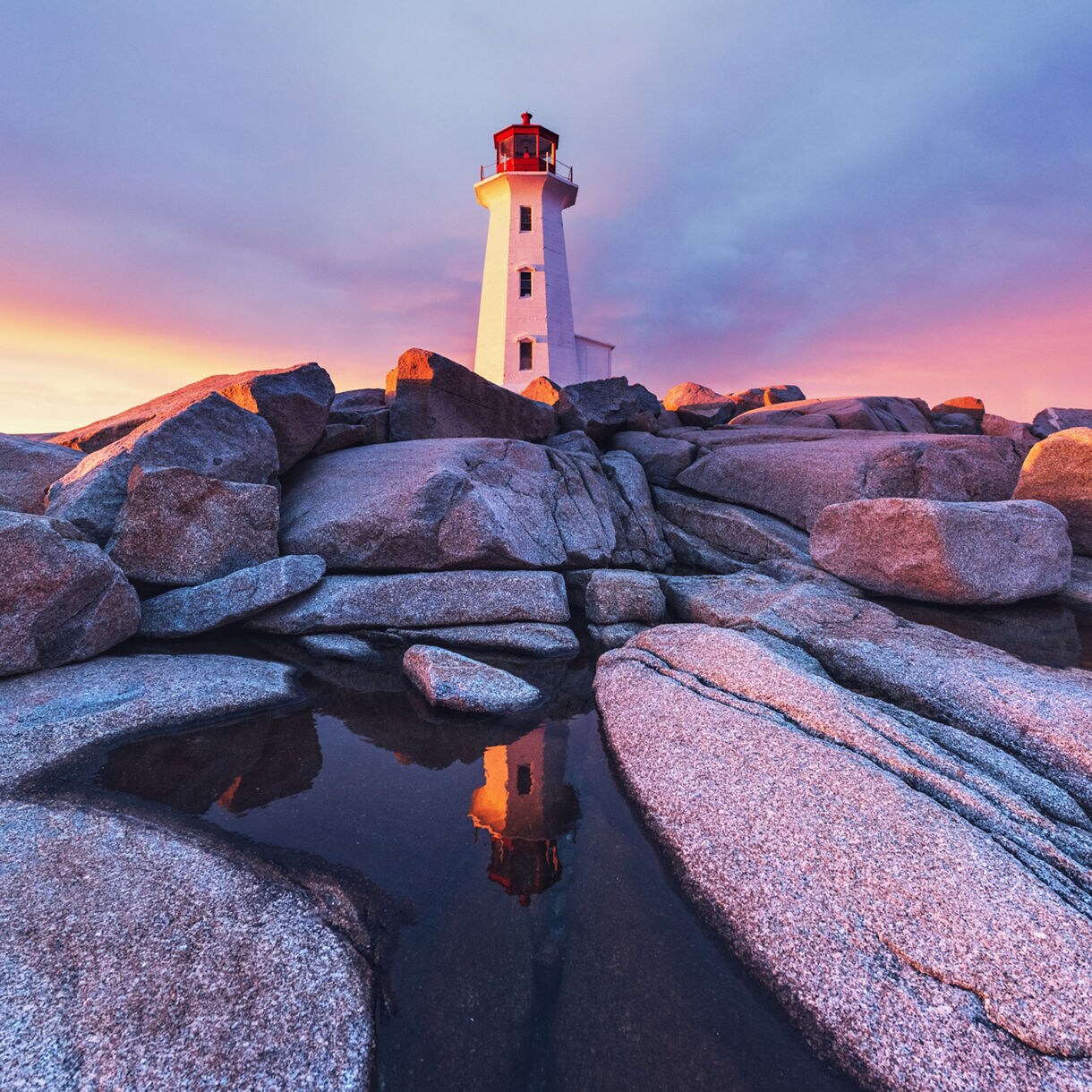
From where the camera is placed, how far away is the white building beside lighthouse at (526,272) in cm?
3303

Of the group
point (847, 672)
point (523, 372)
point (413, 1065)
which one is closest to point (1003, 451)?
point (847, 672)

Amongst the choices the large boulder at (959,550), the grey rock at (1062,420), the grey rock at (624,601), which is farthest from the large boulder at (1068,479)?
the grey rock at (1062,420)

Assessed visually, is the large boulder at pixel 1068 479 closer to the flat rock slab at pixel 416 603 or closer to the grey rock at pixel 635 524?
the grey rock at pixel 635 524

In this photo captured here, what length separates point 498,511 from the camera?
9.88 metres

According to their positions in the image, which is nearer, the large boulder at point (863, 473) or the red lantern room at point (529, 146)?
the large boulder at point (863, 473)

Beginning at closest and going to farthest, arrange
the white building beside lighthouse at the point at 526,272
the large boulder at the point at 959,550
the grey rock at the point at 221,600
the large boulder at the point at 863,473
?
1. the grey rock at the point at 221,600
2. the large boulder at the point at 959,550
3. the large boulder at the point at 863,473
4. the white building beside lighthouse at the point at 526,272

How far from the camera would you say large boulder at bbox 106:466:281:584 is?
25.6 feet

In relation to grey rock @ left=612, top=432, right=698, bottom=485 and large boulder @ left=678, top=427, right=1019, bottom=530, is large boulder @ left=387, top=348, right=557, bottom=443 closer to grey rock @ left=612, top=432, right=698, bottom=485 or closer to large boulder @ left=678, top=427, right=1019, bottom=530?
grey rock @ left=612, top=432, right=698, bottom=485

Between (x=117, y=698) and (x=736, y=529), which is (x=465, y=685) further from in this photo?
(x=736, y=529)

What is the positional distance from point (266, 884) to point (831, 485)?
1204 cm

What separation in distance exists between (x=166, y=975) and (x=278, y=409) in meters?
9.62

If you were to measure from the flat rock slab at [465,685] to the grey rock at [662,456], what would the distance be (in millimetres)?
9513

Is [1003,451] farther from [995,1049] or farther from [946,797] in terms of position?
[995,1049]

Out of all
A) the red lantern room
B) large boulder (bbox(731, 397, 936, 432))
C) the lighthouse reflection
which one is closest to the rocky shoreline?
the lighthouse reflection
